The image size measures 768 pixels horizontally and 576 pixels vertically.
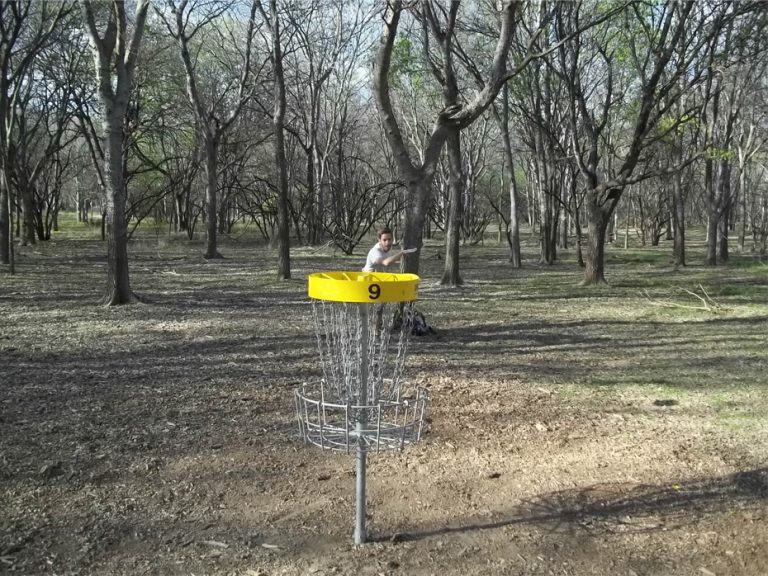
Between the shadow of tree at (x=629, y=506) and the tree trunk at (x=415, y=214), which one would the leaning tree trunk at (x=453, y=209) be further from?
the shadow of tree at (x=629, y=506)

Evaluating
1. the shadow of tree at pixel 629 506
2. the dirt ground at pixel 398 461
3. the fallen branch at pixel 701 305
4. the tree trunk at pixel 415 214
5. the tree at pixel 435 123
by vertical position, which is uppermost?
the tree at pixel 435 123

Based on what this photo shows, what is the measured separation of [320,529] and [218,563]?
22.2 inches

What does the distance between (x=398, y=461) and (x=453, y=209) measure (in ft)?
32.1

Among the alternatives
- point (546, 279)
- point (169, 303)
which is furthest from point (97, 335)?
point (546, 279)

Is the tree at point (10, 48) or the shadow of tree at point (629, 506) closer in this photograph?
the shadow of tree at point (629, 506)

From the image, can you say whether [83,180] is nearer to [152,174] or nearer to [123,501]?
[152,174]

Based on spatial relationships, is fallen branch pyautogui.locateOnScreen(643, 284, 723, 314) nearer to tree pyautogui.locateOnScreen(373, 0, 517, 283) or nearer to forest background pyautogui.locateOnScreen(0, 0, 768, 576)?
forest background pyautogui.locateOnScreen(0, 0, 768, 576)

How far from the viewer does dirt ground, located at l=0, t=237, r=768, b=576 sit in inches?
127

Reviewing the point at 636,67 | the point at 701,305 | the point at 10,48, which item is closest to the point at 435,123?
the point at 701,305

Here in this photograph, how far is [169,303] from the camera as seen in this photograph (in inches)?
438

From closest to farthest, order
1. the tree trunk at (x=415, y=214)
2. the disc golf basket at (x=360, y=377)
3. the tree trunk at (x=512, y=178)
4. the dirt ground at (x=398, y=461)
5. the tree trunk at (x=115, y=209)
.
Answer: the disc golf basket at (x=360, y=377) < the dirt ground at (x=398, y=461) < the tree trunk at (x=415, y=214) < the tree trunk at (x=115, y=209) < the tree trunk at (x=512, y=178)

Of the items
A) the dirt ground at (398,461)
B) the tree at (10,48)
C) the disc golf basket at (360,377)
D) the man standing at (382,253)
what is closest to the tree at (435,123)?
the dirt ground at (398,461)

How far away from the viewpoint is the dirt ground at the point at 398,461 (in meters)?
3.22

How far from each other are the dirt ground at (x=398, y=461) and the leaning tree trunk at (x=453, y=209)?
535 centimetres
